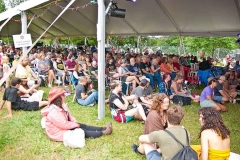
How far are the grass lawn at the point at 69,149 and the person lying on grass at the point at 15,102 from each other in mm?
151

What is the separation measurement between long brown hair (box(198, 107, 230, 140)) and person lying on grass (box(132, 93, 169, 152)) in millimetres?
762

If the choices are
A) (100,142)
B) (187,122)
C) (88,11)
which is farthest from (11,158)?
(88,11)

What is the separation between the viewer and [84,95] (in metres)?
6.96

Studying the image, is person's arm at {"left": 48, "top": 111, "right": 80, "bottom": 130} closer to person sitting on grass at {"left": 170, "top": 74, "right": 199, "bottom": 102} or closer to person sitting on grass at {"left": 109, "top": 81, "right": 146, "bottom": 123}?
person sitting on grass at {"left": 109, "top": 81, "right": 146, "bottom": 123}

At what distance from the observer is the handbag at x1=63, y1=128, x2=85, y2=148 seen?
414 cm

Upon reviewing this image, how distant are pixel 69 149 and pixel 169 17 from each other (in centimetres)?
877

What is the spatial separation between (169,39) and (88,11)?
26.2 metres

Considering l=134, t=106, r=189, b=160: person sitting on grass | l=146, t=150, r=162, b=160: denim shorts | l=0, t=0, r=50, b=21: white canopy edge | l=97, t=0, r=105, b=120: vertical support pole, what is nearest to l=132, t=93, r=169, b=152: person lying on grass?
l=146, t=150, r=162, b=160: denim shorts

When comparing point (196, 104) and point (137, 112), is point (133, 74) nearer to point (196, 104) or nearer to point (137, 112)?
point (196, 104)

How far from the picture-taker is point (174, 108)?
3164 mm

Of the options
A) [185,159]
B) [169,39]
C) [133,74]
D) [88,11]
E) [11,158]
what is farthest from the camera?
[169,39]

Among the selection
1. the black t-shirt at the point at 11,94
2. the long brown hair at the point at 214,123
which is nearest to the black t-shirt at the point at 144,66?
the black t-shirt at the point at 11,94

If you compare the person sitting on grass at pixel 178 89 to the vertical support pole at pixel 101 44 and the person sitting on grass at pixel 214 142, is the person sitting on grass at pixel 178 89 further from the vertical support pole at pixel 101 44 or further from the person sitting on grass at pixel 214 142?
the person sitting on grass at pixel 214 142

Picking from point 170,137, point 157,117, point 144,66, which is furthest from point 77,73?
point 170,137
